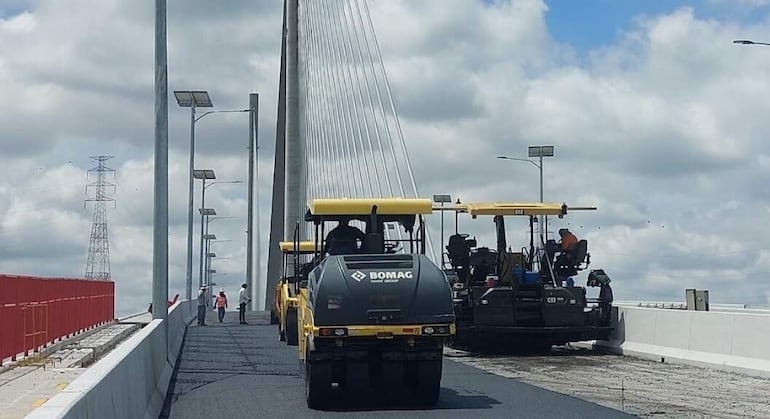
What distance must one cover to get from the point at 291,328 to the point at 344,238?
447 inches

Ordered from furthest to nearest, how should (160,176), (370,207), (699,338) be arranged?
(699,338), (160,176), (370,207)

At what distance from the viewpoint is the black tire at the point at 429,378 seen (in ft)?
48.2

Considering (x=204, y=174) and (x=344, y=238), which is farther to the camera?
(x=204, y=174)

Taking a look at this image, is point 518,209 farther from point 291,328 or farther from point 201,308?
point 201,308

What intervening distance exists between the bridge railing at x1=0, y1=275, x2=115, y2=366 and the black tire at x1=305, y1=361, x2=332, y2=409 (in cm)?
840

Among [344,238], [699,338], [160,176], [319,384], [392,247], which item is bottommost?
[319,384]

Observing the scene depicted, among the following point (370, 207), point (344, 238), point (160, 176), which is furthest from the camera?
point (160, 176)

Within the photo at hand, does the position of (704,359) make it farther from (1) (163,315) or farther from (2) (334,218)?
(1) (163,315)

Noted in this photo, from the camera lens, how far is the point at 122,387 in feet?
32.7

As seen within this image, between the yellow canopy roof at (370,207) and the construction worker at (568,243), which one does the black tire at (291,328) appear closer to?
the construction worker at (568,243)

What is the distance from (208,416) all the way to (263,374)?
242 inches

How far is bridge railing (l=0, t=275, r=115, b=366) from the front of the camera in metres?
21.4

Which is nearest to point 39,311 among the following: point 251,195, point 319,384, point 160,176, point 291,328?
point 291,328

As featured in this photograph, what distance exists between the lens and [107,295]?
40969mm
